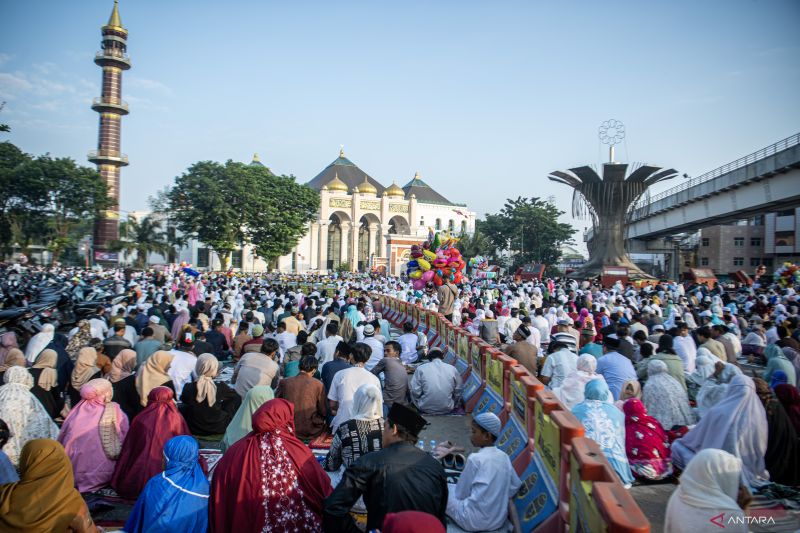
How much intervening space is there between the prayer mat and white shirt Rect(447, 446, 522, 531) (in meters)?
2.42

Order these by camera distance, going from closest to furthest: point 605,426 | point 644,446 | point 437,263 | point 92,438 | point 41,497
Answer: point 41,497, point 605,426, point 92,438, point 644,446, point 437,263

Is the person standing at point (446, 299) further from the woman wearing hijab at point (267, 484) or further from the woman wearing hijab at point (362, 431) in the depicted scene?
the woman wearing hijab at point (267, 484)

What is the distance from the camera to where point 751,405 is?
481 centimetres

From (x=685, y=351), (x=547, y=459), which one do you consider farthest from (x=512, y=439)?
(x=685, y=351)

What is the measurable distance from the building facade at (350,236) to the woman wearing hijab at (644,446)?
46.8 meters

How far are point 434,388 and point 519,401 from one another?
2.37 m

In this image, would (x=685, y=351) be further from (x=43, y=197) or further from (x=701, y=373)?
(x=43, y=197)

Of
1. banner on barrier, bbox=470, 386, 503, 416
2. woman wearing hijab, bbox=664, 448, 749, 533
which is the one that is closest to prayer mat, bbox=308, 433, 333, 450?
banner on barrier, bbox=470, 386, 503, 416

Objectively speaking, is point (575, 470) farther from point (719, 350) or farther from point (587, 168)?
point (587, 168)

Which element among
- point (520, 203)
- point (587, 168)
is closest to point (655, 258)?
point (520, 203)

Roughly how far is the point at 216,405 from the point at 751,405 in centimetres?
563

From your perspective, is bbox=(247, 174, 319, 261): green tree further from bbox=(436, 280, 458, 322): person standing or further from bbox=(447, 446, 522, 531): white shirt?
bbox=(447, 446, 522, 531): white shirt

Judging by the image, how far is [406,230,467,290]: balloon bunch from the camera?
17047mm

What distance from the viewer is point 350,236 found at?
184ft
